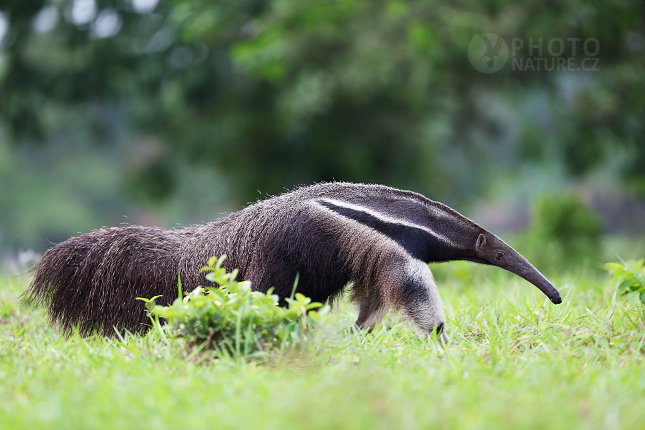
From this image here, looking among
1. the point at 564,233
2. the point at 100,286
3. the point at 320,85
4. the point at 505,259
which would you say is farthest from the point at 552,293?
the point at 320,85

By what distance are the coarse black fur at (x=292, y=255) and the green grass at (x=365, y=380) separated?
28 cm

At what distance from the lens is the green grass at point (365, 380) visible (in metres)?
2.72

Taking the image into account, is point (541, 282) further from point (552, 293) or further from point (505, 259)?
point (505, 259)

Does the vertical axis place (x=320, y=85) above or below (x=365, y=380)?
above

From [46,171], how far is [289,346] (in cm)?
3154

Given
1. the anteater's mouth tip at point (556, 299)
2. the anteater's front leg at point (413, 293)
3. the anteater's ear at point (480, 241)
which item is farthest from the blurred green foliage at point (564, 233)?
the anteater's front leg at point (413, 293)

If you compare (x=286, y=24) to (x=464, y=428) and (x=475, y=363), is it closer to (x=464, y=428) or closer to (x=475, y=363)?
(x=475, y=363)

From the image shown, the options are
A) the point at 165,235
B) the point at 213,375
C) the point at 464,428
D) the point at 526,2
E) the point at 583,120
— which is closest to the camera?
the point at 464,428

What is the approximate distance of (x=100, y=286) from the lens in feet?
16.0

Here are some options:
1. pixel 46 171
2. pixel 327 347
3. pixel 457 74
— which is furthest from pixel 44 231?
pixel 327 347

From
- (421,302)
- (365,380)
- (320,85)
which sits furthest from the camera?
(320,85)

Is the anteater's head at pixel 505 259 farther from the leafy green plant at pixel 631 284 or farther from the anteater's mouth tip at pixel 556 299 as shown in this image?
the leafy green plant at pixel 631 284

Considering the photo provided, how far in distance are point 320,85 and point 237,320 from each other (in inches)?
410

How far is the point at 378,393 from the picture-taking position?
2.86 metres
